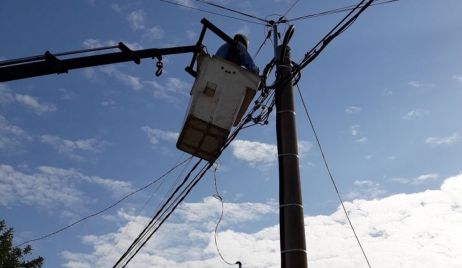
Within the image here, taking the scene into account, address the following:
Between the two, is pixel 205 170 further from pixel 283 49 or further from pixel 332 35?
pixel 332 35

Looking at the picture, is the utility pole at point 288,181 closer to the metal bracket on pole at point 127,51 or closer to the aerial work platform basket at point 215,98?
the aerial work platform basket at point 215,98

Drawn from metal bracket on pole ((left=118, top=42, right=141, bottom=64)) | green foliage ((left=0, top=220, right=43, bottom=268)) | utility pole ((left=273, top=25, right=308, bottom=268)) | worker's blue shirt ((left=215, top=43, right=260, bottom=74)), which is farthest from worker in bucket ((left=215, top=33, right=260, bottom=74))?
green foliage ((left=0, top=220, right=43, bottom=268))

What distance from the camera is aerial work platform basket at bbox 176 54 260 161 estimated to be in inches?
249

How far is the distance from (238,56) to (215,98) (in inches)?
39.4

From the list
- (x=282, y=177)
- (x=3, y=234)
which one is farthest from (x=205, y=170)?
(x=3, y=234)

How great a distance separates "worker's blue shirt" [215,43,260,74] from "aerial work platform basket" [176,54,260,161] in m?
0.33

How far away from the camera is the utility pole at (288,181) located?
530 cm

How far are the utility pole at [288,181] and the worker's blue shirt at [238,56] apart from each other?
476mm

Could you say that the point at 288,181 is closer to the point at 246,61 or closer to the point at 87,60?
the point at 246,61

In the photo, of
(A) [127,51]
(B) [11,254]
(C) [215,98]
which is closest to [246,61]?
(C) [215,98]

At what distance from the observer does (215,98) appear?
6348 mm

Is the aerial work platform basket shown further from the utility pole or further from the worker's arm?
the utility pole

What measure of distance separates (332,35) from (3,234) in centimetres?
2016

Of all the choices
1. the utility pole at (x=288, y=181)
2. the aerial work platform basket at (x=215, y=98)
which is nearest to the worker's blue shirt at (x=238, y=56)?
the aerial work platform basket at (x=215, y=98)
